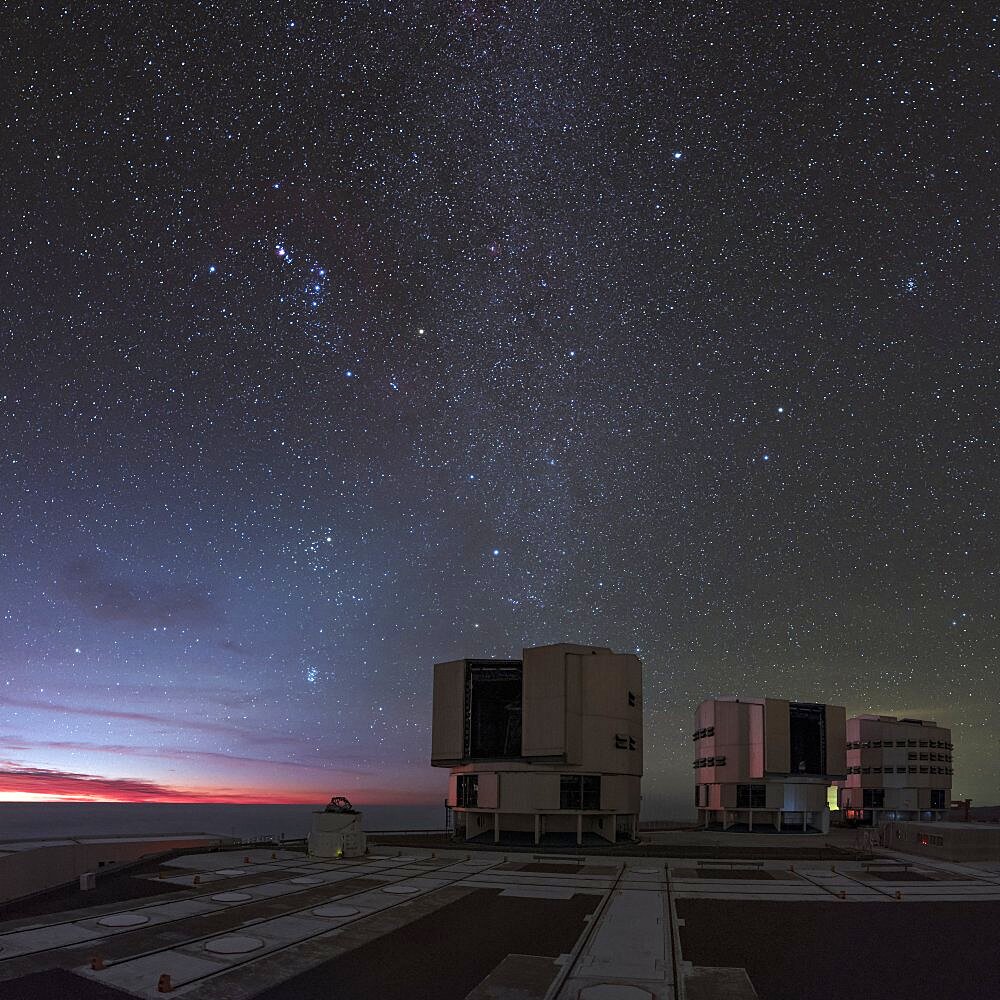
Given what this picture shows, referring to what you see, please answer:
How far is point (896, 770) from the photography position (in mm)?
109750

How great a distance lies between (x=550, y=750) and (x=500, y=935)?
33.4 m

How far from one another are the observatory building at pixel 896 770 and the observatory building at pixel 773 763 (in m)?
27.9

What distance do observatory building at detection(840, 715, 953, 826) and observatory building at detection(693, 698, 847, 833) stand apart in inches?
1097

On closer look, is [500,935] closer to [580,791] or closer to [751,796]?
[580,791]

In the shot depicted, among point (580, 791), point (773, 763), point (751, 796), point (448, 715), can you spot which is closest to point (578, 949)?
point (580, 791)

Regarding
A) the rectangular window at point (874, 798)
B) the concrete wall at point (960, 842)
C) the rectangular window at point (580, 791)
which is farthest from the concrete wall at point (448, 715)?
the rectangular window at point (874, 798)

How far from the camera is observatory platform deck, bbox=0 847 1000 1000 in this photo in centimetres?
2028

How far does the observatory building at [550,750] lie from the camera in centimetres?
5959

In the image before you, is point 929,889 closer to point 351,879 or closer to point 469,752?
point 351,879

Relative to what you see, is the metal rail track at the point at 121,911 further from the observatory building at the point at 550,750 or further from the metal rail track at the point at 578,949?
the observatory building at the point at 550,750

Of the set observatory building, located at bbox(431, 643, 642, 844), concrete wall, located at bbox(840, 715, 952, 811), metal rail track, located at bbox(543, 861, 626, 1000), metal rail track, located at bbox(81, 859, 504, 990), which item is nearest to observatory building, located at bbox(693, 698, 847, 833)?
observatory building, located at bbox(431, 643, 642, 844)

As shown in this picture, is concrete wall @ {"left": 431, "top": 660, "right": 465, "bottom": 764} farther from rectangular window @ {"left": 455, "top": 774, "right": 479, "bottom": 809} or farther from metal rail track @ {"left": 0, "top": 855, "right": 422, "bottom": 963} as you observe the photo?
metal rail track @ {"left": 0, "top": 855, "right": 422, "bottom": 963}

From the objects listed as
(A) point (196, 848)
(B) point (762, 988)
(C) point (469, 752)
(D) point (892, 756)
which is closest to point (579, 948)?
(B) point (762, 988)

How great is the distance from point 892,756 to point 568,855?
250 feet
